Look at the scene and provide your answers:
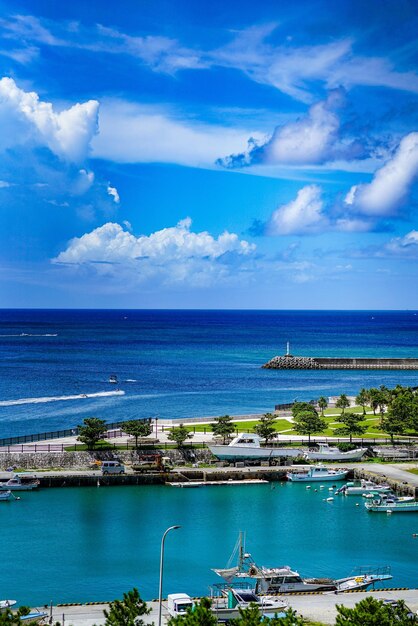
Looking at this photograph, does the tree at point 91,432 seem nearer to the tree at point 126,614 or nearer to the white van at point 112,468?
A: the white van at point 112,468

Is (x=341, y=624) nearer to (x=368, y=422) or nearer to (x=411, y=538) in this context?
(x=411, y=538)

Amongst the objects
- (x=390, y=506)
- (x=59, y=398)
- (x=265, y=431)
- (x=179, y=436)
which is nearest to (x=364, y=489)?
(x=390, y=506)

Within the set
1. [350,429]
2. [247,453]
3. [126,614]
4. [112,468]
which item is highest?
[350,429]

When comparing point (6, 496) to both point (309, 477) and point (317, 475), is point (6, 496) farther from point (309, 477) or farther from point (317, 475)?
point (317, 475)

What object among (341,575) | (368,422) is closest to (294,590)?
(341,575)

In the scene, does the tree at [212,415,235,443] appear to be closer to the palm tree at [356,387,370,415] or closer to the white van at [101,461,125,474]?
the white van at [101,461,125,474]
